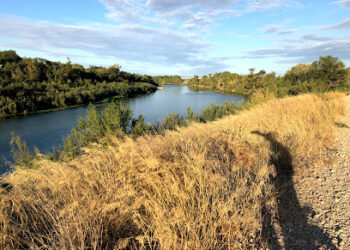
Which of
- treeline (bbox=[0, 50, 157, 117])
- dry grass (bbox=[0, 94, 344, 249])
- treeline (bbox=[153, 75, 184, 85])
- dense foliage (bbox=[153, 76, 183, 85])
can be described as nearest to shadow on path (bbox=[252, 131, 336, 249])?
dry grass (bbox=[0, 94, 344, 249])

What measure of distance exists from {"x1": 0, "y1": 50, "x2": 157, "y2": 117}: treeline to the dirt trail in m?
18.0

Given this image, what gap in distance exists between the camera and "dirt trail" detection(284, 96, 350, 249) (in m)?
2.02

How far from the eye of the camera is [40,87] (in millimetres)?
28453

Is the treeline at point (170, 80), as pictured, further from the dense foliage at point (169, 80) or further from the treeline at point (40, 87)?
the treeline at point (40, 87)

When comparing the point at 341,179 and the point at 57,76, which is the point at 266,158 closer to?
the point at 341,179

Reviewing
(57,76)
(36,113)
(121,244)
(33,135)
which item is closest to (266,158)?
(121,244)

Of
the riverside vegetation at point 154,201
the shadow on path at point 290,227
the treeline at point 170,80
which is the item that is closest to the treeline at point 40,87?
the riverside vegetation at point 154,201

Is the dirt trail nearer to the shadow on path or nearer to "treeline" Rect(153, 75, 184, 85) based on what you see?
the shadow on path

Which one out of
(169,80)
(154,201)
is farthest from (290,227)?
(169,80)

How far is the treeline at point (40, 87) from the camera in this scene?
22.1 metres

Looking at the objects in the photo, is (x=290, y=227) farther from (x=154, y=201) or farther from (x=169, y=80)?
(x=169, y=80)

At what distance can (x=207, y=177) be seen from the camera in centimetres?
228

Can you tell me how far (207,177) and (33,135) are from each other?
16.5m

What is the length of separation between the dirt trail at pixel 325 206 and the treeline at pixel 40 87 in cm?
1797
